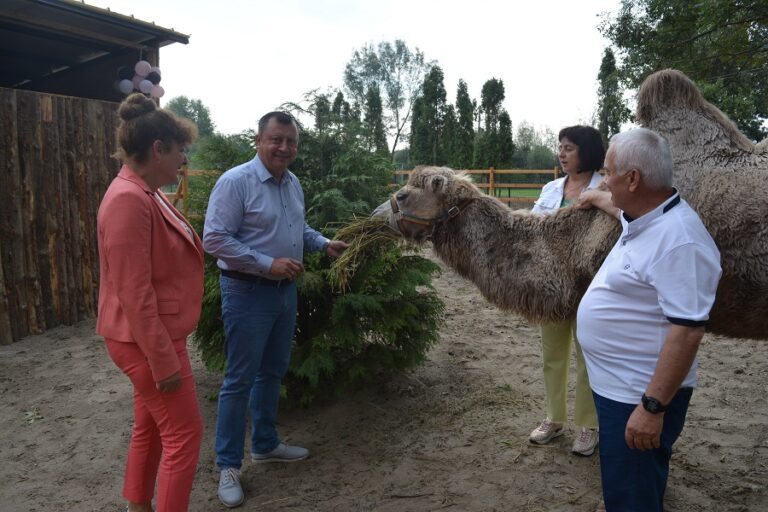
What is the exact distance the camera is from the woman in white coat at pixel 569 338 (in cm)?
397

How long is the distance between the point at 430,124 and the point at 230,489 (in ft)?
117

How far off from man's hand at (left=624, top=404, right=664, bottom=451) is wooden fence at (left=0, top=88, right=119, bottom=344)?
7.49 m

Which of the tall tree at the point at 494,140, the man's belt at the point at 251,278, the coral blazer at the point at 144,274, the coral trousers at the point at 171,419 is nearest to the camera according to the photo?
the coral blazer at the point at 144,274

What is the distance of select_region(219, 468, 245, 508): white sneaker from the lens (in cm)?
358

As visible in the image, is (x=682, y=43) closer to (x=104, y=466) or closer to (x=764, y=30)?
(x=764, y=30)

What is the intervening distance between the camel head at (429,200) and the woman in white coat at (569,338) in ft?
2.13

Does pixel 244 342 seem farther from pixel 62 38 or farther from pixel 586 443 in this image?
pixel 62 38

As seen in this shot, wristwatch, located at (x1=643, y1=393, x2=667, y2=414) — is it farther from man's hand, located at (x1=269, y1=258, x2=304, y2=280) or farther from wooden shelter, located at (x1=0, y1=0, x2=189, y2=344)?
wooden shelter, located at (x1=0, y1=0, x2=189, y2=344)

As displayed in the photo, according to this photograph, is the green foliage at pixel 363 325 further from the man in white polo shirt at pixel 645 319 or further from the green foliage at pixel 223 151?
the man in white polo shirt at pixel 645 319

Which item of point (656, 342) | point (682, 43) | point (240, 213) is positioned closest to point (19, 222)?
point (240, 213)

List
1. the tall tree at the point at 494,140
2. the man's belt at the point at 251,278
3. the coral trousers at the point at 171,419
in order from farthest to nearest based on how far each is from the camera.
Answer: the tall tree at the point at 494,140 < the man's belt at the point at 251,278 < the coral trousers at the point at 171,419

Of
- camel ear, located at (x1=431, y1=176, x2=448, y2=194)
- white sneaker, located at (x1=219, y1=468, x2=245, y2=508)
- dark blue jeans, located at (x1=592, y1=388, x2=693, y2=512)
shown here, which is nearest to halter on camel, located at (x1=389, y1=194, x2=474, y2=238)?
camel ear, located at (x1=431, y1=176, x2=448, y2=194)

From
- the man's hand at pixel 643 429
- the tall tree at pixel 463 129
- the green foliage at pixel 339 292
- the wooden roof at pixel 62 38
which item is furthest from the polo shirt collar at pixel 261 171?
the tall tree at pixel 463 129

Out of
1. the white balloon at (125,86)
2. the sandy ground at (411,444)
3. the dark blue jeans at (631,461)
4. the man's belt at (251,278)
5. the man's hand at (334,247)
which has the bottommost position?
the sandy ground at (411,444)
